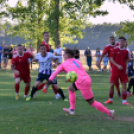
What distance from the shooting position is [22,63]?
11.0m

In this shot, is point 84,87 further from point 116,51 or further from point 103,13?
point 103,13

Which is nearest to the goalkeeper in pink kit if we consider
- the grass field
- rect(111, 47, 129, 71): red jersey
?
the grass field

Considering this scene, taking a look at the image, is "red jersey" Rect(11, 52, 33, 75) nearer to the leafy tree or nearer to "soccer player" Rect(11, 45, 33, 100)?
"soccer player" Rect(11, 45, 33, 100)

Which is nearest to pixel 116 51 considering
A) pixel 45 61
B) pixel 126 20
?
pixel 45 61

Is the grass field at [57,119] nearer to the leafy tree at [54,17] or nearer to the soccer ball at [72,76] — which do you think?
the soccer ball at [72,76]

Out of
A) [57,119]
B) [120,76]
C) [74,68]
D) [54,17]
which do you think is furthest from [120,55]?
[54,17]

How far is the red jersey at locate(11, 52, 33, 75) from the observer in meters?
11.0

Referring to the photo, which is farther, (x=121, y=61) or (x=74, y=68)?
(x=121, y=61)

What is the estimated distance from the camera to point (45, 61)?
34.5ft

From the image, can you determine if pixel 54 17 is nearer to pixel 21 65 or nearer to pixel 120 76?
pixel 21 65

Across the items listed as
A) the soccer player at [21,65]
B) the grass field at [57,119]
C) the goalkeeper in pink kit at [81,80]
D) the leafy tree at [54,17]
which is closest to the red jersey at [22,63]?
the soccer player at [21,65]

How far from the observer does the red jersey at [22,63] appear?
1097 centimetres

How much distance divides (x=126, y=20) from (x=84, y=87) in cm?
2243

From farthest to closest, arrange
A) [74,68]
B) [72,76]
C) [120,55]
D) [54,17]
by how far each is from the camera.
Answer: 1. [54,17]
2. [120,55]
3. [74,68]
4. [72,76]
